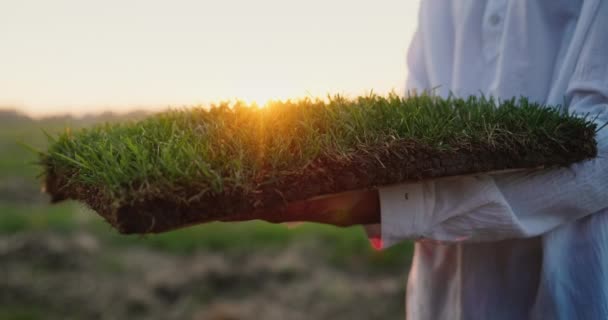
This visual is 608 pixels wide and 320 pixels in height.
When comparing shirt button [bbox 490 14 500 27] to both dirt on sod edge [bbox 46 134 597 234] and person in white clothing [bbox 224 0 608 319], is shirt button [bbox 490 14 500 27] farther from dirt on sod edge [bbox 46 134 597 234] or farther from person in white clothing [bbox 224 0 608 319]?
dirt on sod edge [bbox 46 134 597 234]

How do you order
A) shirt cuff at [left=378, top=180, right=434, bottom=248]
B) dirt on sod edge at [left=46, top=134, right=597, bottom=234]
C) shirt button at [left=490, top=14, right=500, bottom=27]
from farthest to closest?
shirt button at [left=490, top=14, right=500, bottom=27] → shirt cuff at [left=378, top=180, right=434, bottom=248] → dirt on sod edge at [left=46, top=134, right=597, bottom=234]

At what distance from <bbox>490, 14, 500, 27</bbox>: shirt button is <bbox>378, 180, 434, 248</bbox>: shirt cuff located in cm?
31

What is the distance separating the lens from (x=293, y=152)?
560 mm

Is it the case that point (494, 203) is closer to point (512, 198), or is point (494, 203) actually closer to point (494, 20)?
point (512, 198)

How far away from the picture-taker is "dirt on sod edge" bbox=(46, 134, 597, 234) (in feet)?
1.52

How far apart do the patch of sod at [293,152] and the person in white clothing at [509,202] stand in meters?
0.04

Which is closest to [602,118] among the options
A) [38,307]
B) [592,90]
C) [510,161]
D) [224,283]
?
[592,90]

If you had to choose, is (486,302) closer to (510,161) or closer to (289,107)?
(510,161)

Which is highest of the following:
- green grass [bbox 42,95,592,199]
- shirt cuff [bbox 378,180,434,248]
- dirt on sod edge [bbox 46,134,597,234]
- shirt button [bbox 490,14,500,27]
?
shirt button [bbox 490,14,500,27]

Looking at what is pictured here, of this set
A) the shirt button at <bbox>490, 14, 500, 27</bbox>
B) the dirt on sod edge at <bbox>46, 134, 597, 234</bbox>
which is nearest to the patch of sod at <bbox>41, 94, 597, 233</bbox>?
the dirt on sod edge at <bbox>46, 134, 597, 234</bbox>

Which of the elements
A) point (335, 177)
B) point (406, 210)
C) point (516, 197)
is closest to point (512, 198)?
point (516, 197)

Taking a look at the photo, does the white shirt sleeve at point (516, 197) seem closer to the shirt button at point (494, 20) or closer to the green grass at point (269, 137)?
the green grass at point (269, 137)

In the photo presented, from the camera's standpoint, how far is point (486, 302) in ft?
2.63

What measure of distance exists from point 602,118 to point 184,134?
49 centimetres
